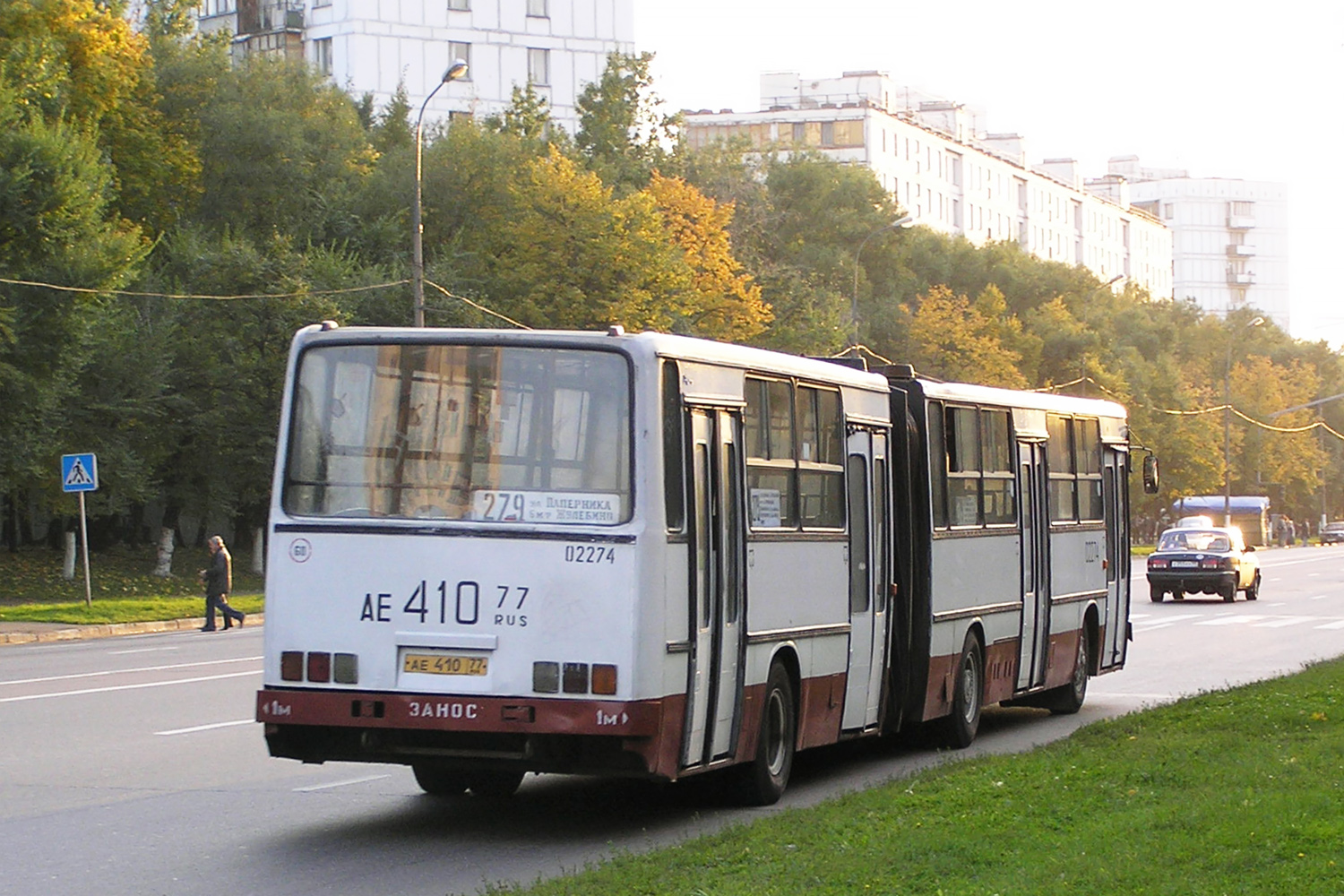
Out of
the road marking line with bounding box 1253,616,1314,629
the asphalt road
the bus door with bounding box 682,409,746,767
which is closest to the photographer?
the asphalt road

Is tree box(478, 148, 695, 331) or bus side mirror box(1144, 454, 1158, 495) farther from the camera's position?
tree box(478, 148, 695, 331)

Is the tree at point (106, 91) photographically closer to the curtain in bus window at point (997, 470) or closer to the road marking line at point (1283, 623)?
the road marking line at point (1283, 623)

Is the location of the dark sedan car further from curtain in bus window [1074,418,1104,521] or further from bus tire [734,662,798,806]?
bus tire [734,662,798,806]

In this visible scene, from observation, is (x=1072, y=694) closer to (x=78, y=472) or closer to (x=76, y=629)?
(x=76, y=629)

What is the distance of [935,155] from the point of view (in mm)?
140125

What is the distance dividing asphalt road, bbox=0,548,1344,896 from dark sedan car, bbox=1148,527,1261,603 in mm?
22225

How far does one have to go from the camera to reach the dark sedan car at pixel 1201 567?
1706 inches

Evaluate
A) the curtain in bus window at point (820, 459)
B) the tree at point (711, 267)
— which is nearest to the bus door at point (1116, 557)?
the curtain in bus window at point (820, 459)

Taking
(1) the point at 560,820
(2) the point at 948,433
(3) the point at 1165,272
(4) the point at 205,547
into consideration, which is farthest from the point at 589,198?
(3) the point at 1165,272

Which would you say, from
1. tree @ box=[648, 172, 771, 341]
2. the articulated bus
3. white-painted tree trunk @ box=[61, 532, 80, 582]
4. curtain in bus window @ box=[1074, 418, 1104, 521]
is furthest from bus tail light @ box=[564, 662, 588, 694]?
tree @ box=[648, 172, 771, 341]

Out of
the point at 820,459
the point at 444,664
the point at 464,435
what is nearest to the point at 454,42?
the point at 820,459

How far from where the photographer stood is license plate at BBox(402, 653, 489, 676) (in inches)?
423

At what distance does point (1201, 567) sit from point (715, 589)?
33.7m

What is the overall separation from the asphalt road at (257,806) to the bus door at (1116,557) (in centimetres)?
52
